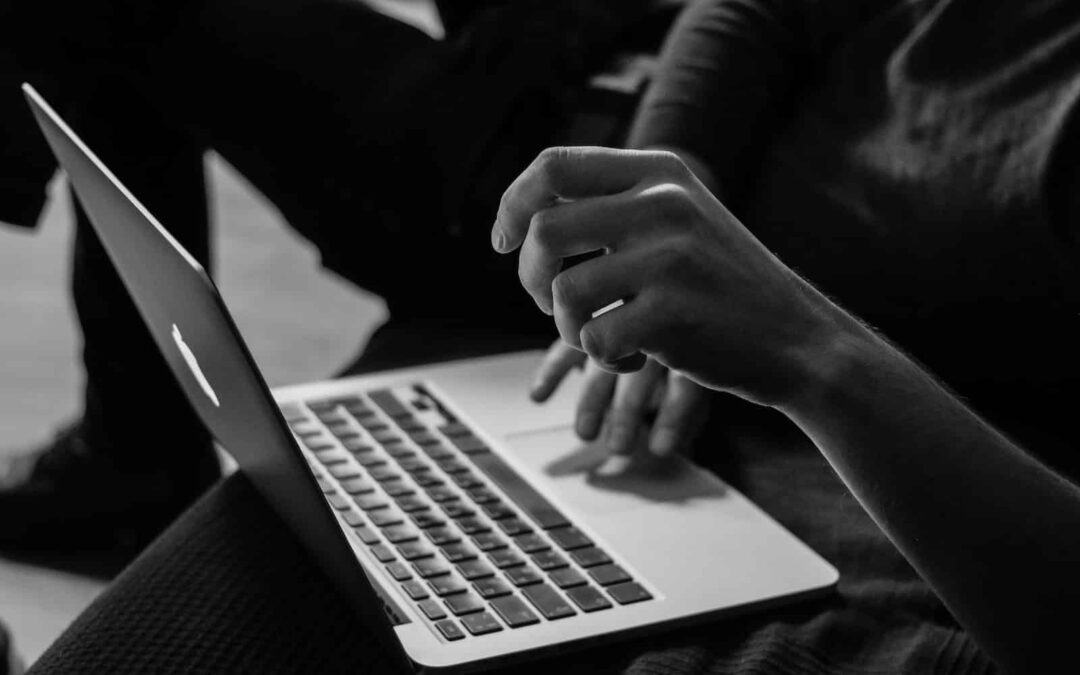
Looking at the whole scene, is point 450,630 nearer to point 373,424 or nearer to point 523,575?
point 523,575

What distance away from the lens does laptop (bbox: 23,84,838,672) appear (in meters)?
0.63

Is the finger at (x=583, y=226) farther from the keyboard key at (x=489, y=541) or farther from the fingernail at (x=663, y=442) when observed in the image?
the fingernail at (x=663, y=442)

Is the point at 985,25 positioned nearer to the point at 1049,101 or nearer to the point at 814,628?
the point at 1049,101

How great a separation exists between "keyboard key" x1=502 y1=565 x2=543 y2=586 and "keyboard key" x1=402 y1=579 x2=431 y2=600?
0.05 m

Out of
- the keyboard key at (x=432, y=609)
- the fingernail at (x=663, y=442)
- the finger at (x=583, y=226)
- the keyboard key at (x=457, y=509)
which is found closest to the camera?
the finger at (x=583, y=226)

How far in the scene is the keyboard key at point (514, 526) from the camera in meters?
0.75

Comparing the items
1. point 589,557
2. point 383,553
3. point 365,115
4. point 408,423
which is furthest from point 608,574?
point 365,115

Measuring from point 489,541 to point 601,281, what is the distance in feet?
0.77

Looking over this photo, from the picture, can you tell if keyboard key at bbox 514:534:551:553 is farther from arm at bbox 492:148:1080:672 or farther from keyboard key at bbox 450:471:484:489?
arm at bbox 492:148:1080:672

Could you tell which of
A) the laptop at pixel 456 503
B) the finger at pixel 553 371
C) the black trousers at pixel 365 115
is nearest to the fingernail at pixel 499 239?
the laptop at pixel 456 503

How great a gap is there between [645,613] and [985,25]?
1.76 feet

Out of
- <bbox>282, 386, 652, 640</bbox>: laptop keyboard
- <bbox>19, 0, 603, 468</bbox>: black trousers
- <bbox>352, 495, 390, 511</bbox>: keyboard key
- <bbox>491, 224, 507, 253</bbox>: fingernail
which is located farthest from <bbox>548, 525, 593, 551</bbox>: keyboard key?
<bbox>19, 0, 603, 468</bbox>: black trousers

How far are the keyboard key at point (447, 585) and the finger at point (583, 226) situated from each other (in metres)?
0.20

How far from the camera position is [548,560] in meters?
0.72
